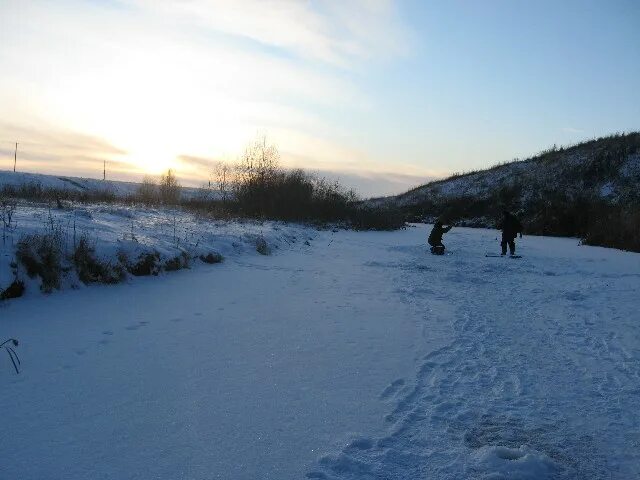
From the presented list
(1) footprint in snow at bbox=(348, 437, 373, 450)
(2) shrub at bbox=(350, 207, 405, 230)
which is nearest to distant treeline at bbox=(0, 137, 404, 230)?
(2) shrub at bbox=(350, 207, 405, 230)

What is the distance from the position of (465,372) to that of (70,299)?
5.30 meters

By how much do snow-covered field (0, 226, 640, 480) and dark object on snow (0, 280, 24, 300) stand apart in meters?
0.20

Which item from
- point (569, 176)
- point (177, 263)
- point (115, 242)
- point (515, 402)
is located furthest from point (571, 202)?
point (515, 402)

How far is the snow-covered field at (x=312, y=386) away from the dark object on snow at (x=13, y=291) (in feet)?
0.67

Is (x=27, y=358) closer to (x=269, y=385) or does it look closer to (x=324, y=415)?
(x=269, y=385)

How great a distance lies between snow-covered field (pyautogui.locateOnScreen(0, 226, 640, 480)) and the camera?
288 cm

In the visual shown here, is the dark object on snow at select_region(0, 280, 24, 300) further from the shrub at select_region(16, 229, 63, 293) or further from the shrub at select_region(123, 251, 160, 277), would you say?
the shrub at select_region(123, 251, 160, 277)

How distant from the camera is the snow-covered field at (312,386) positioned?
2877 millimetres

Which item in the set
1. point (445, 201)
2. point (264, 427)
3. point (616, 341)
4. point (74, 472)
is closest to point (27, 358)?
point (74, 472)

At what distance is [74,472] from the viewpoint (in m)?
2.63

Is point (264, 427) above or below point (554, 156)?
below

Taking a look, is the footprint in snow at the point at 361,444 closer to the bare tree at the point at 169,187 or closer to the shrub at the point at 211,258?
the shrub at the point at 211,258

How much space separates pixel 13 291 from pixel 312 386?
450 centimetres

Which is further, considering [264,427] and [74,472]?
[264,427]
